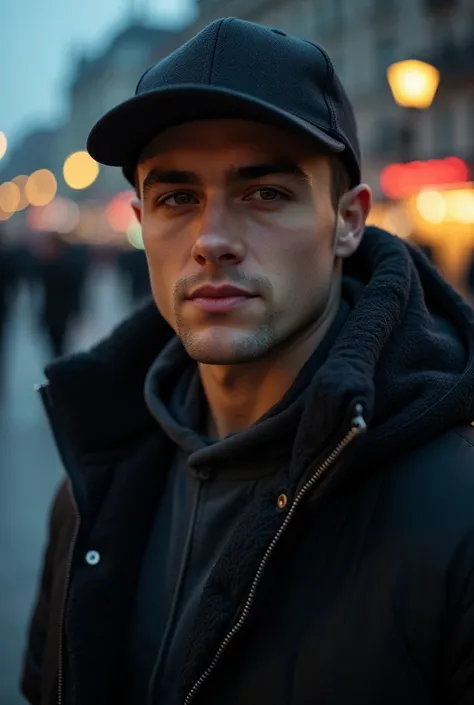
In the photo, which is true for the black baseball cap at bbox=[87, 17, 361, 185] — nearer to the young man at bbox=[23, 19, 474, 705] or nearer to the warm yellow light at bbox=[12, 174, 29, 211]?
the young man at bbox=[23, 19, 474, 705]

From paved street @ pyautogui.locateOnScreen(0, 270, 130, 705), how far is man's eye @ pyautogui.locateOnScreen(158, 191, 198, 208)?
294cm

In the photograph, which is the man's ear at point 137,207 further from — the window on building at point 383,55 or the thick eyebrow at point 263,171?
the window on building at point 383,55

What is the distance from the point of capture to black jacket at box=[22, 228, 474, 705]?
1.55 m

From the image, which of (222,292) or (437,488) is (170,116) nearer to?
(222,292)

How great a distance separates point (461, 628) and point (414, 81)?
838 centimetres

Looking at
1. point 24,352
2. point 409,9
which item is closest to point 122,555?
point 24,352

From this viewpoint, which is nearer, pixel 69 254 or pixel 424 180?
pixel 424 180

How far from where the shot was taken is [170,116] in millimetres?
1798

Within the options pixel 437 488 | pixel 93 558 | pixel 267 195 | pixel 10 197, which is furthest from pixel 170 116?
pixel 10 197

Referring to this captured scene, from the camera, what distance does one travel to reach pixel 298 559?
5.51 ft

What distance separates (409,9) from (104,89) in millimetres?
60383

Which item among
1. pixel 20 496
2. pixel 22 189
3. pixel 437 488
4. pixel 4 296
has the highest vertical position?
pixel 22 189

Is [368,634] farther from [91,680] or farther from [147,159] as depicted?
[147,159]

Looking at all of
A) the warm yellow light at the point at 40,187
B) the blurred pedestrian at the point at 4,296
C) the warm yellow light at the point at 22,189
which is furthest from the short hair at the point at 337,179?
the warm yellow light at the point at 22,189
